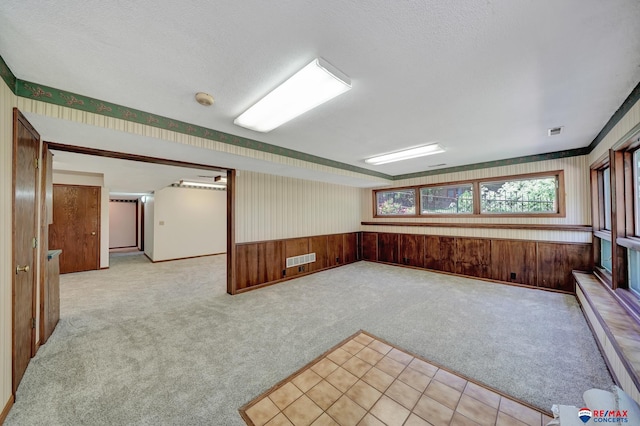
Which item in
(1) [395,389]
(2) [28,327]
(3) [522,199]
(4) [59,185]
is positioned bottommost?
(1) [395,389]

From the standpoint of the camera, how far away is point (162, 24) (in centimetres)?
130

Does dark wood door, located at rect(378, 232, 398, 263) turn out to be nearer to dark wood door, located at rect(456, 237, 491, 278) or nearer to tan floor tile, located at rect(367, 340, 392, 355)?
dark wood door, located at rect(456, 237, 491, 278)

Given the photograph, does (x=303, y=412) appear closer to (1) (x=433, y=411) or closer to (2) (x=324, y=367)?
(2) (x=324, y=367)

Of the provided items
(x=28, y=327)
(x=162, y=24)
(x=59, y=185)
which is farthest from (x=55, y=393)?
(x=59, y=185)

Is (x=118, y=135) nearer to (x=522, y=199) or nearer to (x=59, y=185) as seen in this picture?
(x=59, y=185)

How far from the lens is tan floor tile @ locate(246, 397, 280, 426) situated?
1.52m

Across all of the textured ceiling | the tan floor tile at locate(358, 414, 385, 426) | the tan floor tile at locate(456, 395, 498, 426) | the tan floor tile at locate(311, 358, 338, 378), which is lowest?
the tan floor tile at locate(456, 395, 498, 426)

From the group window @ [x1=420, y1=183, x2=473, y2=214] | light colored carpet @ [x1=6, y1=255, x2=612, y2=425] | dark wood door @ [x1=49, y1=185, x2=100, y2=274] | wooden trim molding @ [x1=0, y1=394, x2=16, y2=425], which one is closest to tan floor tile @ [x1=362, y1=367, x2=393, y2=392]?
light colored carpet @ [x1=6, y1=255, x2=612, y2=425]

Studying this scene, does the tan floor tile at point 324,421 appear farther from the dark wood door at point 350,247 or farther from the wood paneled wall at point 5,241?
the dark wood door at point 350,247

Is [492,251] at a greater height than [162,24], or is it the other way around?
[162,24]

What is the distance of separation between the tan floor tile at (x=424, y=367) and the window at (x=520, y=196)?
158 inches

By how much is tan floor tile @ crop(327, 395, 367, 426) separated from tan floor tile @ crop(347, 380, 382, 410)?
0.04 m

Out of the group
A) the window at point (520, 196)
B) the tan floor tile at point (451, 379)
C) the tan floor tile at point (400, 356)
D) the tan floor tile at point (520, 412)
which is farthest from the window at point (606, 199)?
A: the tan floor tile at point (400, 356)

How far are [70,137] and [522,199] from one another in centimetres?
687
